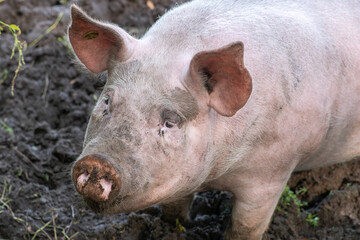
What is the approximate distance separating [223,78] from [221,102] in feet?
0.45

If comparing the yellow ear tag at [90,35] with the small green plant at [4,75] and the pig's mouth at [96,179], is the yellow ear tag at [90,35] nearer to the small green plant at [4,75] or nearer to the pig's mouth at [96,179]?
the pig's mouth at [96,179]

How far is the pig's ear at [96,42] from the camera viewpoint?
3.42 meters

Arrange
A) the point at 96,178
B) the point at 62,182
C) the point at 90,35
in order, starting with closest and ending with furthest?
Answer: 1. the point at 96,178
2. the point at 90,35
3. the point at 62,182

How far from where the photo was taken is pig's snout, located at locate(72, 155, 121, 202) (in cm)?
302

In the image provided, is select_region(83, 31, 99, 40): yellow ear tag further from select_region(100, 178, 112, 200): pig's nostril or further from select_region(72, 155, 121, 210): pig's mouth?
select_region(100, 178, 112, 200): pig's nostril

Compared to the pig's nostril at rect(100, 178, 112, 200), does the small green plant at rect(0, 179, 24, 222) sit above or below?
below

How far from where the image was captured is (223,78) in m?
3.40

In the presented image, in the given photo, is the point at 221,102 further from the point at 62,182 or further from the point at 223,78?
the point at 62,182

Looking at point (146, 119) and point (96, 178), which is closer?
point (96, 178)

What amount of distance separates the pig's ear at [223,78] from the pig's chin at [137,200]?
51 cm

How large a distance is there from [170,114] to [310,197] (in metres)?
2.28

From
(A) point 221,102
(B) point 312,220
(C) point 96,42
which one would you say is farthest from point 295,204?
(C) point 96,42

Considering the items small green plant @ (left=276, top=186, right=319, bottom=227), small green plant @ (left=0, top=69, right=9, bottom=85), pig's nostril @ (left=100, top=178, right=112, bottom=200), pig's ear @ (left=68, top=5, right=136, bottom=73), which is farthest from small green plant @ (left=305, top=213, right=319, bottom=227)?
small green plant @ (left=0, top=69, right=9, bottom=85)

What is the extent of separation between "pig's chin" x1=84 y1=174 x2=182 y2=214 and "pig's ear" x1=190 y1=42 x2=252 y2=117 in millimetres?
505
